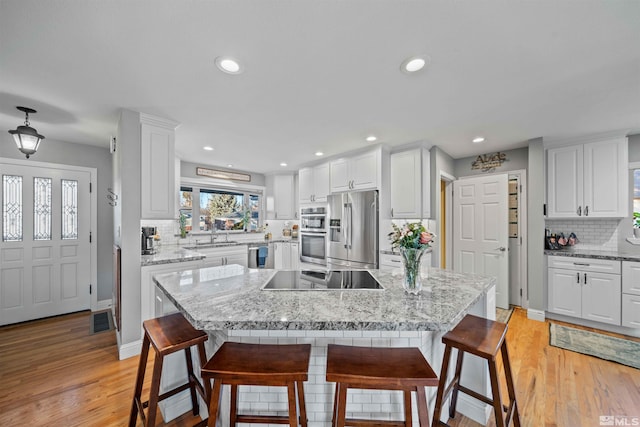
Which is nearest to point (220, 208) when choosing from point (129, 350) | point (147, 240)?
point (147, 240)

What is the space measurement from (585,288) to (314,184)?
397 centimetres

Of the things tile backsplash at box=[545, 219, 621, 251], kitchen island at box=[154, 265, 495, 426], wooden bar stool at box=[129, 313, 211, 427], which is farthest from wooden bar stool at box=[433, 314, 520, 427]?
tile backsplash at box=[545, 219, 621, 251]

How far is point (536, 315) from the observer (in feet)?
11.0

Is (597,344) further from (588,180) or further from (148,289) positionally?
(148,289)

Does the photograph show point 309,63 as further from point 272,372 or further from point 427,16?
point 272,372

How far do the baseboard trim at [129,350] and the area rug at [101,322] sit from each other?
0.91m

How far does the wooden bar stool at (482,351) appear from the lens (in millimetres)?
1302

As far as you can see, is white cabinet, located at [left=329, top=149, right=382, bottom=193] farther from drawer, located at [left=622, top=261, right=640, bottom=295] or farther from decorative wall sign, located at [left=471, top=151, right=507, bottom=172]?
drawer, located at [left=622, top=261, right=640, bottom=295]

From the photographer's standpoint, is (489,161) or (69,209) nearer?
(69,209)

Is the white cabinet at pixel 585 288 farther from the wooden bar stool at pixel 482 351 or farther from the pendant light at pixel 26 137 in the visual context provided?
the pendant light at pixel 26 137

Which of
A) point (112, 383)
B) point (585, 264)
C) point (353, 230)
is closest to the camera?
point (112, 383)

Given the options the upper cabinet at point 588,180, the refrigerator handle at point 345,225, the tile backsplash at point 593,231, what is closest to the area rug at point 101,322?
the refrigerator handle at point 345,225

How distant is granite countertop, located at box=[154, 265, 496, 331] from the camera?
3.62 ft

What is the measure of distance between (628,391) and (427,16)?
10.2ft
